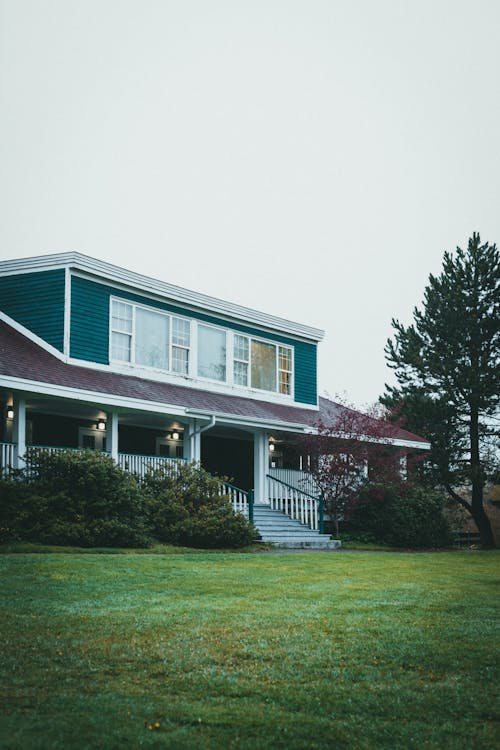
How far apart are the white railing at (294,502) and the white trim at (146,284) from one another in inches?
205

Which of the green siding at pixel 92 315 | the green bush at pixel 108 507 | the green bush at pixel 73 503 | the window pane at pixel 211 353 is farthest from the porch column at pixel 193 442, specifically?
the green bush at pixel 73 503

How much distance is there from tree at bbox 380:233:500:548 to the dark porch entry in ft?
25.5

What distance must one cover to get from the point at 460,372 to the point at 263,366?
8909 millimetres

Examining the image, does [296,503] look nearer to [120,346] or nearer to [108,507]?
[120,346]

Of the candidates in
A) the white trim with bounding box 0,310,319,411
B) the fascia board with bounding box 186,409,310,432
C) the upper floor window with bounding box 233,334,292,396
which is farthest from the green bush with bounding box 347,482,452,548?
the upper floor window with bounding box 233,334,292,396

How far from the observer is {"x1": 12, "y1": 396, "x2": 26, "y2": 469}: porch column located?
58.7 ft

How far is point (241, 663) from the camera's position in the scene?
6.38 meters

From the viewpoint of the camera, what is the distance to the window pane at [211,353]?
2523 cm

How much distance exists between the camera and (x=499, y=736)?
4902 millimetres

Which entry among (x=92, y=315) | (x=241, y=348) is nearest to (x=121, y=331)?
(x=92, y=315)

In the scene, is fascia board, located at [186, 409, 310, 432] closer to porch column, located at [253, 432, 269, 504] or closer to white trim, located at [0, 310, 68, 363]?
porch column, located at [253, 432, 269, 504]

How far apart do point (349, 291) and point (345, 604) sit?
61014mm

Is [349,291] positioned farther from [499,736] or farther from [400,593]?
[499,736]

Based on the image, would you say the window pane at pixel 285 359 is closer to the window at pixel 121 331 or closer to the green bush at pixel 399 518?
the green bush at pixel 399 518
